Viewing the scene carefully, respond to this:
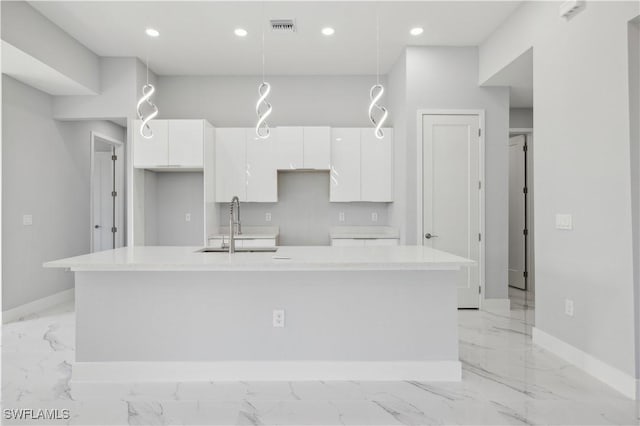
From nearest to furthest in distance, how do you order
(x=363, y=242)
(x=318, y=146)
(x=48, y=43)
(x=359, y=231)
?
(x=48, y=43)
(x=363, y=242)
(x=318, y=146)
(x=359, y=231)

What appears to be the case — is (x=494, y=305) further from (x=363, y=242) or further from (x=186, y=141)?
(x=186, y=141)

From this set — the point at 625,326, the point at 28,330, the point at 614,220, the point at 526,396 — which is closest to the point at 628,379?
the point at 625,326

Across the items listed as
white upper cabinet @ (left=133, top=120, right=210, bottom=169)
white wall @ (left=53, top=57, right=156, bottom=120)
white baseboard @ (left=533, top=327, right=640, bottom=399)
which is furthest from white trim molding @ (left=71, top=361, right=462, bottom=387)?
white wall @ (left=53, top=57, right=156, bottom=120)

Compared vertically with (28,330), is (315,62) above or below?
above

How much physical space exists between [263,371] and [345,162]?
3119 mm

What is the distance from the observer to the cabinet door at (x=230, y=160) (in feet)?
17.1

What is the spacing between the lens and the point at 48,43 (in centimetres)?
396

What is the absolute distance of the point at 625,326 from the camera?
254 cm

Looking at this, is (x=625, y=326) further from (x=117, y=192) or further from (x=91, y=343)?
(x=117, y=192)

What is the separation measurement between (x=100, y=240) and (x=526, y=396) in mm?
6010

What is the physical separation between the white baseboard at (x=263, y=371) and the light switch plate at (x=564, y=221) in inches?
54.6

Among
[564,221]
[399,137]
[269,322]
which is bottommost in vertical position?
[269,322]

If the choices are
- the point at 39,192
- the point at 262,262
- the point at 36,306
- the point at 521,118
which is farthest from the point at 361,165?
the point at 36,306

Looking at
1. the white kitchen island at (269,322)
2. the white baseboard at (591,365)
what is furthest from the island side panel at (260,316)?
the white baseboard at (591,365)
